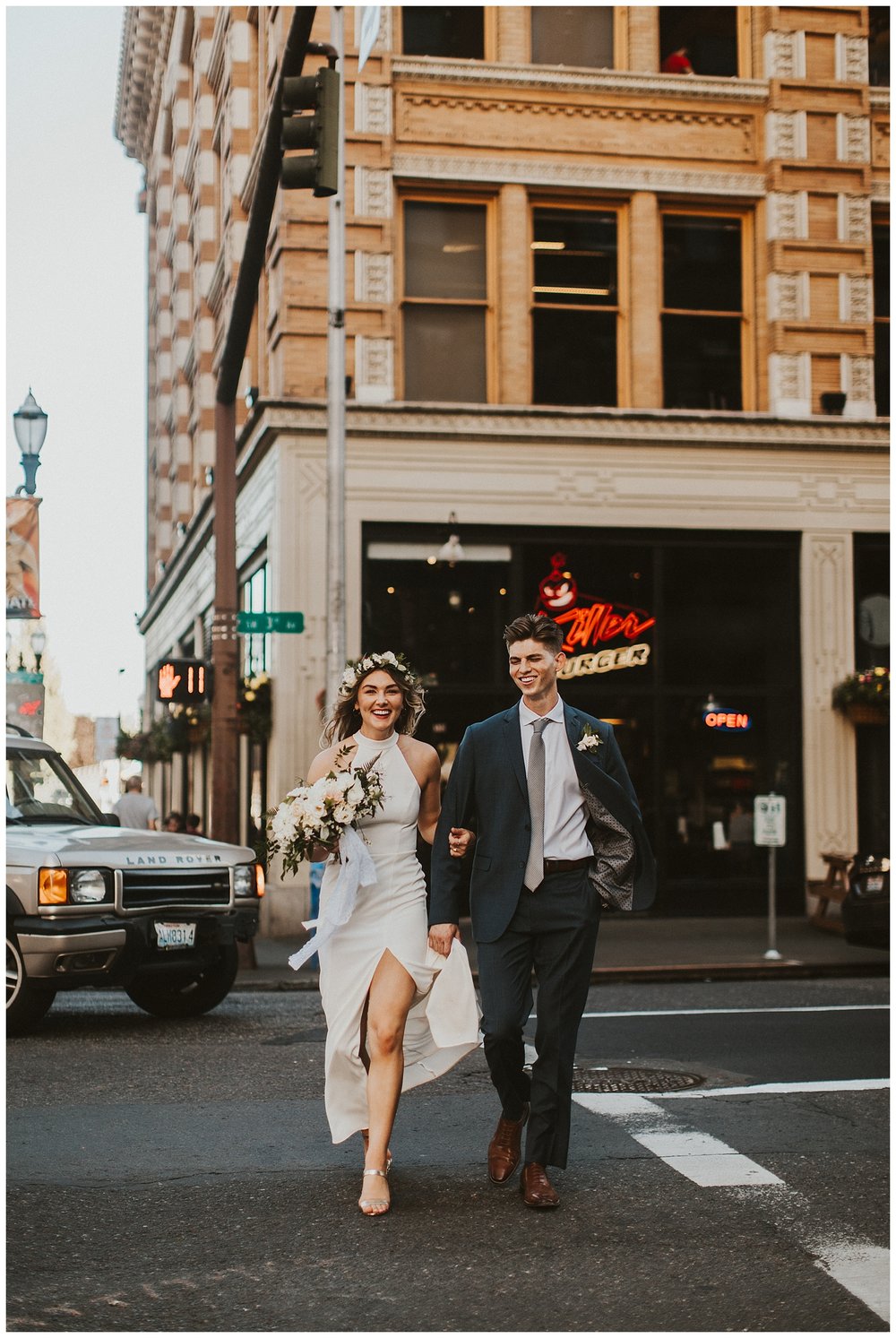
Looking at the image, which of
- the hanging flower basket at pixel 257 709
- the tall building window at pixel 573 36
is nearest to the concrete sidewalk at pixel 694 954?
the hanging flower basket at pixel 257 709

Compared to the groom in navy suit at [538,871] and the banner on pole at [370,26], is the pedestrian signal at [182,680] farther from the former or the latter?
the groom in navy suit at [538,871]

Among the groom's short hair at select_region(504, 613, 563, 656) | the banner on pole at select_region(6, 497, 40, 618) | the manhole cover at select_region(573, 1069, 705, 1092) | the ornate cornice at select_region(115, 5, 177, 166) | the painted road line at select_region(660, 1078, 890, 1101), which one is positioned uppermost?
the ornate cornice at select_region(115, 5, 177, 166)

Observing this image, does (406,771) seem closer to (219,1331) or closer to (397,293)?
(219,1331)

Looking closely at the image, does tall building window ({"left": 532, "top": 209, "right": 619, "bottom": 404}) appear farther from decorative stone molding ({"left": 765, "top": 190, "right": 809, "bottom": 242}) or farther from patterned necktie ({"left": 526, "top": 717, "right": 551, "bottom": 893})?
patterned necktie ({"left": 526, "top": 717, "right": 551, "bottom": 893})

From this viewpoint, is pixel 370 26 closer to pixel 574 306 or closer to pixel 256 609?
pixel 574 306

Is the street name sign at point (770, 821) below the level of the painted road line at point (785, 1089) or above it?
above

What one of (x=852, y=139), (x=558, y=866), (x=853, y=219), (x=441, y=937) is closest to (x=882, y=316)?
(x=853, y=219)

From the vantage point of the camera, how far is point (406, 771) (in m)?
6.21

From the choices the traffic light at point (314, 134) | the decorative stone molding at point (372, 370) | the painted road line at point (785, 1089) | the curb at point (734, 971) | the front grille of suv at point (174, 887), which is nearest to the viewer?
the painted road line at point (785, 1089)

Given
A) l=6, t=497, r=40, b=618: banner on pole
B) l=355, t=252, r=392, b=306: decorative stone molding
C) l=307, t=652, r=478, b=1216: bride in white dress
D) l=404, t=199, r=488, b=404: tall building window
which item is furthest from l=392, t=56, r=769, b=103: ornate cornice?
l=307, t=652, r=478, b=1216: bride in white dress

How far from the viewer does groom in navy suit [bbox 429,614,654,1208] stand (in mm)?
5930

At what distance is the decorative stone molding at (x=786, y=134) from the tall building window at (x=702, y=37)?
947mm

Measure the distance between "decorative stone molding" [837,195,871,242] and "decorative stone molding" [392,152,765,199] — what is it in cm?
108

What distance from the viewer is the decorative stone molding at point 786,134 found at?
21.0 m
